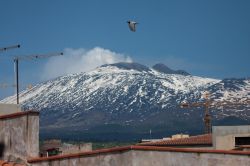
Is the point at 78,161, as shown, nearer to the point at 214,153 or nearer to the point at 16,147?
the point at 16,147

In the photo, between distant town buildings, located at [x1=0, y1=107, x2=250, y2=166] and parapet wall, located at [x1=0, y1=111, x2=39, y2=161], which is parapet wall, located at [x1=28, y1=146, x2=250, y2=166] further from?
parapet wall, located at [x1=0, y1=111, x2=39, y2=161]

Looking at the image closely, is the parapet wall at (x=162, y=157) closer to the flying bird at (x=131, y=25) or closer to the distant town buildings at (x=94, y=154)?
the distant town buildings at (x=94, y=154)

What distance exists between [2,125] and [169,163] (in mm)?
6268

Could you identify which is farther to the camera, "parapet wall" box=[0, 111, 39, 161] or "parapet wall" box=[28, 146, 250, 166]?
"parapet wall" box=[0, 111, 39, 161]

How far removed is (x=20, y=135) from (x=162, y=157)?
510cm

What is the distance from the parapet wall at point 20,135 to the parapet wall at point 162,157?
2.05 metres

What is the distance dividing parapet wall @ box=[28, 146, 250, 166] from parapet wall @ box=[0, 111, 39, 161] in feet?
6.73

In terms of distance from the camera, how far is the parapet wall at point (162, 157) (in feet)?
60.7

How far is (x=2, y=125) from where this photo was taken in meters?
21.4

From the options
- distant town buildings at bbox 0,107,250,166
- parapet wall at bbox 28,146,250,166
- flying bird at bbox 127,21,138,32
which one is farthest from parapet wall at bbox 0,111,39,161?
flying bird at bbox 127,21,138,32

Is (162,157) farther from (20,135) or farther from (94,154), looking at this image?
(20,135)

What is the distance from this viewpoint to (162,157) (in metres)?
19.2

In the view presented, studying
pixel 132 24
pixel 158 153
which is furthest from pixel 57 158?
pixel 132 24

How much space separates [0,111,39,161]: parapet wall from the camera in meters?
20.7
